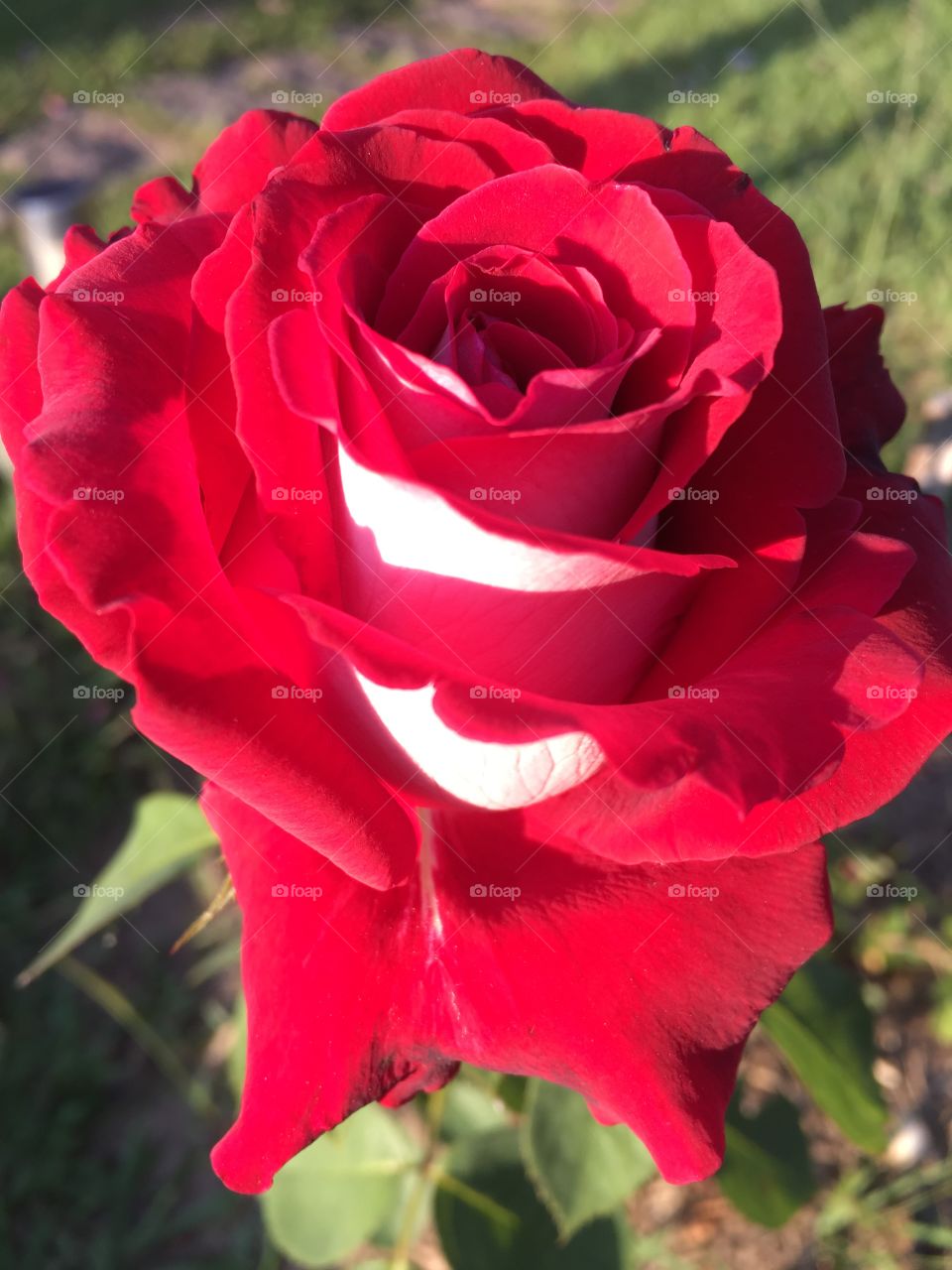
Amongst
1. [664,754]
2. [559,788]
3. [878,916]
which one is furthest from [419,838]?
[878,916]

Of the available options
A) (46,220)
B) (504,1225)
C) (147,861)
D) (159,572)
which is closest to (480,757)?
(159,572)

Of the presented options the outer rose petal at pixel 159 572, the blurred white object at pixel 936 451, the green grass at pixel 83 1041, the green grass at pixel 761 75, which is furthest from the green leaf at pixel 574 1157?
the green grass at pixel 761 75

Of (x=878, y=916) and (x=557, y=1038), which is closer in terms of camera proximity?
(x=557, y=1038)

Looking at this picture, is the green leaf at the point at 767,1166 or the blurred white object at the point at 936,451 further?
the blurred white object at the point at 936,451

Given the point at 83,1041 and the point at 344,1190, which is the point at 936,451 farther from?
the point at 83,1041

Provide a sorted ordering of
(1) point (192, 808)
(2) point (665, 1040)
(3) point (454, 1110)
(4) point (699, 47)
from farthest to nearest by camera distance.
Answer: (4) point (699, 47)
(3) point (454, 1110)
(1) point (192, 808)
(2) point (665, 1040)

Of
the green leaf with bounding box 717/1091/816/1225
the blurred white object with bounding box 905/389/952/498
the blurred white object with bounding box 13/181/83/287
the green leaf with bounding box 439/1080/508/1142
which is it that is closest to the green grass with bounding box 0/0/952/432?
the blurred white object with bounding box 13/181/83/287

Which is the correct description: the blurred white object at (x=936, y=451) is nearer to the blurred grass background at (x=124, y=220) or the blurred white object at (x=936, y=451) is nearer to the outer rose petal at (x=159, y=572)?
the blurred grass background at (x=124, y=220)

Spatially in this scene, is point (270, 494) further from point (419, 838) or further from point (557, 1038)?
point (557, 1038)
